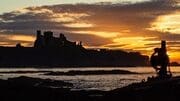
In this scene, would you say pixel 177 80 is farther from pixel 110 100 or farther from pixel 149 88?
pixel 110 100

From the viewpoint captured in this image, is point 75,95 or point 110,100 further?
point 75,95

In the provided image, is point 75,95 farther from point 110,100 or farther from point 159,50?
point 159,50

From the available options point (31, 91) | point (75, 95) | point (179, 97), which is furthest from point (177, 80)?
point (31, 91)

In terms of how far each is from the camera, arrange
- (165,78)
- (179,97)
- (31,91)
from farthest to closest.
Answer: (31,91) < (165,78) < (179,97)

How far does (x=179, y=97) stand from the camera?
28.2 m

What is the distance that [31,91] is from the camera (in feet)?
110

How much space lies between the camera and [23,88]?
115ft

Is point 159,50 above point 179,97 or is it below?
above

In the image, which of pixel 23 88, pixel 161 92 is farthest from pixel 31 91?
pixel 161 92

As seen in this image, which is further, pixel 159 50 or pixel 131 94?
pixel 159 50

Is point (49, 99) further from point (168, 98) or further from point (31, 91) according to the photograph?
point (168, 98)

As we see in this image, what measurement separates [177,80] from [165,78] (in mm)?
1686

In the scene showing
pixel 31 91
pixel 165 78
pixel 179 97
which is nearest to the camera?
pixel 179 97

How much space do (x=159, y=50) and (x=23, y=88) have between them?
8770 millimetres
